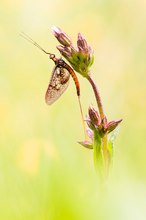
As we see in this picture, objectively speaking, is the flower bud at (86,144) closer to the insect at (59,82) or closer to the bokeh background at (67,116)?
the bokeh background at (67,116)

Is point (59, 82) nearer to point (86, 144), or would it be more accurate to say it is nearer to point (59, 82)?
point (59, 82)

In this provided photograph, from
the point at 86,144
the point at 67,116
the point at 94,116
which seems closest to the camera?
the point at 94,116

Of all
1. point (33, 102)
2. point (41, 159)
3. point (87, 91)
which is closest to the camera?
point (41, 159)

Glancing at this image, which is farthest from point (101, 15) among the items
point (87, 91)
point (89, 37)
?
point (87, 91)

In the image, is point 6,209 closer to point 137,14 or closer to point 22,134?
point 22,134

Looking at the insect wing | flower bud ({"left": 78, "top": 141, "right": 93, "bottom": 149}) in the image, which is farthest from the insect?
flower bud ({"left": 78, "top": 141, "right": 93, "bottom": 149})

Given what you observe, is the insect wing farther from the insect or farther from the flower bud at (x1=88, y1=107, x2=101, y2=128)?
the flower bud at (x1=88, y1=107, x2=101, y2=128)

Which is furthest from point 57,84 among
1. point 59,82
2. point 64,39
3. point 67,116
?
point 67,116

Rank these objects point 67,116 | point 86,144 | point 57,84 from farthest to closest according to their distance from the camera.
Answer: point 67,116, point 57,84, point 86,144
